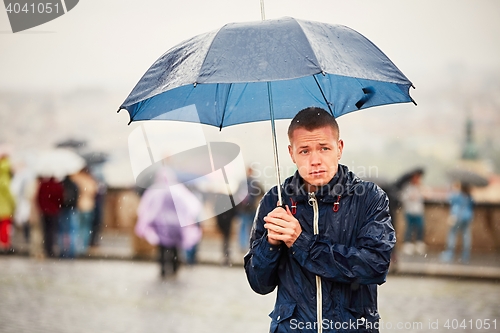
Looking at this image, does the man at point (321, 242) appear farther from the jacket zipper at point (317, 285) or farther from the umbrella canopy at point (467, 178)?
the umbrella canopy at point (467, 178)

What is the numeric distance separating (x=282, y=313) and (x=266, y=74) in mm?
1029

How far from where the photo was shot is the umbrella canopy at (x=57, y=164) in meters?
14.2

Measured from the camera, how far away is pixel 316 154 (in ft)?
9.90

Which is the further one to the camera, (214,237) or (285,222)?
(214,237)

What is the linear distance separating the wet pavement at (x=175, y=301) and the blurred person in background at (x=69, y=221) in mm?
1061

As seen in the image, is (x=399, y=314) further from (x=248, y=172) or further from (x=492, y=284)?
(x=248, y=172)

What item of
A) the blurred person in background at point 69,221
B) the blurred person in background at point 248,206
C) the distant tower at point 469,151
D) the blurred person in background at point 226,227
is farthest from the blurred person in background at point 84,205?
the distant tower at point 469,151

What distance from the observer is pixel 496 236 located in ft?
51.2

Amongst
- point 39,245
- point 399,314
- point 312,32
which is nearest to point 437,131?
point 39,245

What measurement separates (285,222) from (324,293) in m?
0.35

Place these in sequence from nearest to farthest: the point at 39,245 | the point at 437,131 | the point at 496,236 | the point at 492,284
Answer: the point at 492,284 → the point at 39,245 → the point at 496,236 → the point at 437,131

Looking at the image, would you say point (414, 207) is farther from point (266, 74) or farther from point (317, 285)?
point (266, 74)

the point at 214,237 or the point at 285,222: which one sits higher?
the point at 285,222

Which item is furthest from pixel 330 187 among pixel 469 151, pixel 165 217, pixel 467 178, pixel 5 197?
pixel 469 151
